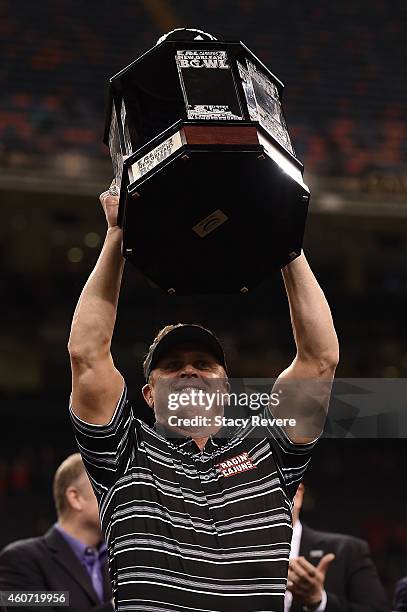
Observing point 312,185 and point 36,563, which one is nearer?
point 36,563

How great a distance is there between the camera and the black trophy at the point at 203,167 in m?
1.57

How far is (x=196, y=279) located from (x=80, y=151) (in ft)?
21.3

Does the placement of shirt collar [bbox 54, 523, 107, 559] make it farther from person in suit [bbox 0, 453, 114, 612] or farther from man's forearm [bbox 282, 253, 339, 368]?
man's forearm [bbox 282, 253, 339, 368]

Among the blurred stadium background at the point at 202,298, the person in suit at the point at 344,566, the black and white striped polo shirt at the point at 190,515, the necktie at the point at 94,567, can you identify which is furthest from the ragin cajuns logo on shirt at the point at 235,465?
the blurred stadium background at the point at 202,298

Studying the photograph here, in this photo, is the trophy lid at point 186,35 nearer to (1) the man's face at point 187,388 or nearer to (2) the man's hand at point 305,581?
(1) the man's face at point 187,388

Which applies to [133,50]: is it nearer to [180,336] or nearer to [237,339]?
[237,339]

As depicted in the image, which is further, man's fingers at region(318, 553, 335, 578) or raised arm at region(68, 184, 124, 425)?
man's fingers at region(318, 553, 335, 578)

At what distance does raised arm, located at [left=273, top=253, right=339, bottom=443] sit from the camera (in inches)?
72.1

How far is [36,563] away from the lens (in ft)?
8.99

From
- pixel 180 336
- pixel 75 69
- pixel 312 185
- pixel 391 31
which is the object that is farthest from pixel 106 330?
pixel 391 31

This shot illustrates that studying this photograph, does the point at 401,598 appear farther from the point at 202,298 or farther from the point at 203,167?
the point at 202,298

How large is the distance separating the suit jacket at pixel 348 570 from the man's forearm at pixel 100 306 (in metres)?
1.22

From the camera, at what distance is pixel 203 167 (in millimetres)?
1569

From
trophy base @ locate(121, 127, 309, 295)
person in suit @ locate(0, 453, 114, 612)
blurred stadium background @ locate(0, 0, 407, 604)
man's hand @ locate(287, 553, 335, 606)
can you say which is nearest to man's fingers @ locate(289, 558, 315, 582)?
man's hand @ locate(287, 553, 335, 606)
